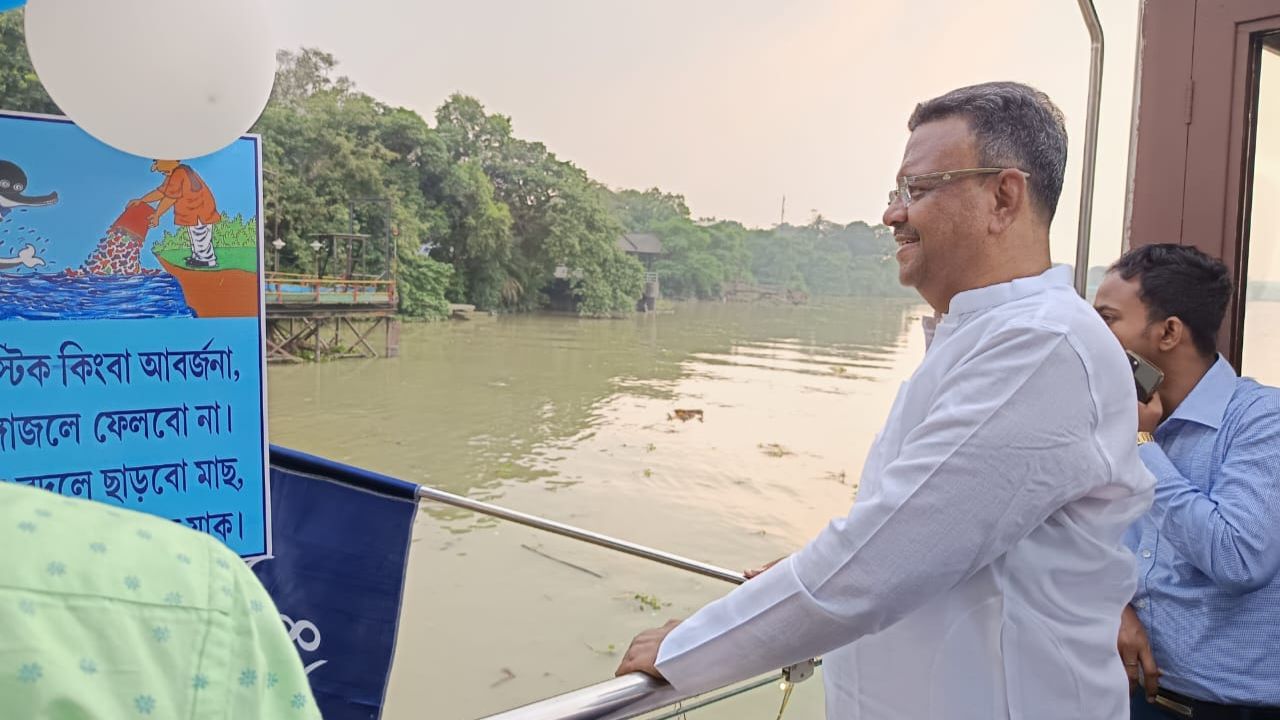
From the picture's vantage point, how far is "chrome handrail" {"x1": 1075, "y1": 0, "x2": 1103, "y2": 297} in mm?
1710

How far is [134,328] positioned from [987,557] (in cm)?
143

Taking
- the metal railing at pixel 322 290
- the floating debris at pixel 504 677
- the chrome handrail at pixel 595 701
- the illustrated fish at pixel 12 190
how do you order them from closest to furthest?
1. the chrome handrail at pixel 595 701
2. the illustrated fish at pixel 12 190
3. the floating debris at pixel 504 677
4. the metal railing at pixel 322 290

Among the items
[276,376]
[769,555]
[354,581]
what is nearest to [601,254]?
[276,376]

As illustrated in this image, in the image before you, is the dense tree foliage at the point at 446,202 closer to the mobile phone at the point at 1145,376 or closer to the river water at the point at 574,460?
the river water at the point at 574,460

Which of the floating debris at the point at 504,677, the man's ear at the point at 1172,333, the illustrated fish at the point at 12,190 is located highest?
the illustrated fish at the point at 12,190

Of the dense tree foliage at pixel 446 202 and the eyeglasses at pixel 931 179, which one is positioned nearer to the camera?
the eyeglasses at pixel 931 179

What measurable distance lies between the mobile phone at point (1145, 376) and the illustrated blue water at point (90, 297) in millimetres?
1569

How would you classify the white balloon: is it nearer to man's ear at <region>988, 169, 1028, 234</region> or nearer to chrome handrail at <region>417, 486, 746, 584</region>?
chrome handrail at <region>417, 486, 746, 584</region>

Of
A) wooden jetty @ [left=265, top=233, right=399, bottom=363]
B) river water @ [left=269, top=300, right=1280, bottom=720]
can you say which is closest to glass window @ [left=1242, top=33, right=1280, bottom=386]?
river water @ [left=269, top=300, right=1280, bottom=720]

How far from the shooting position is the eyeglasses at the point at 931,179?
84 cm

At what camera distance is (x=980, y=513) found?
26.9 inches

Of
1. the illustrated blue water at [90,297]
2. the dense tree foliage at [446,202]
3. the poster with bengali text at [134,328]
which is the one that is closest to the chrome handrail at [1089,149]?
the poster with bengali text at [134,328]

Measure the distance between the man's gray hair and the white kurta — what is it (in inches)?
4.8

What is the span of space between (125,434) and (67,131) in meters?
0.52
